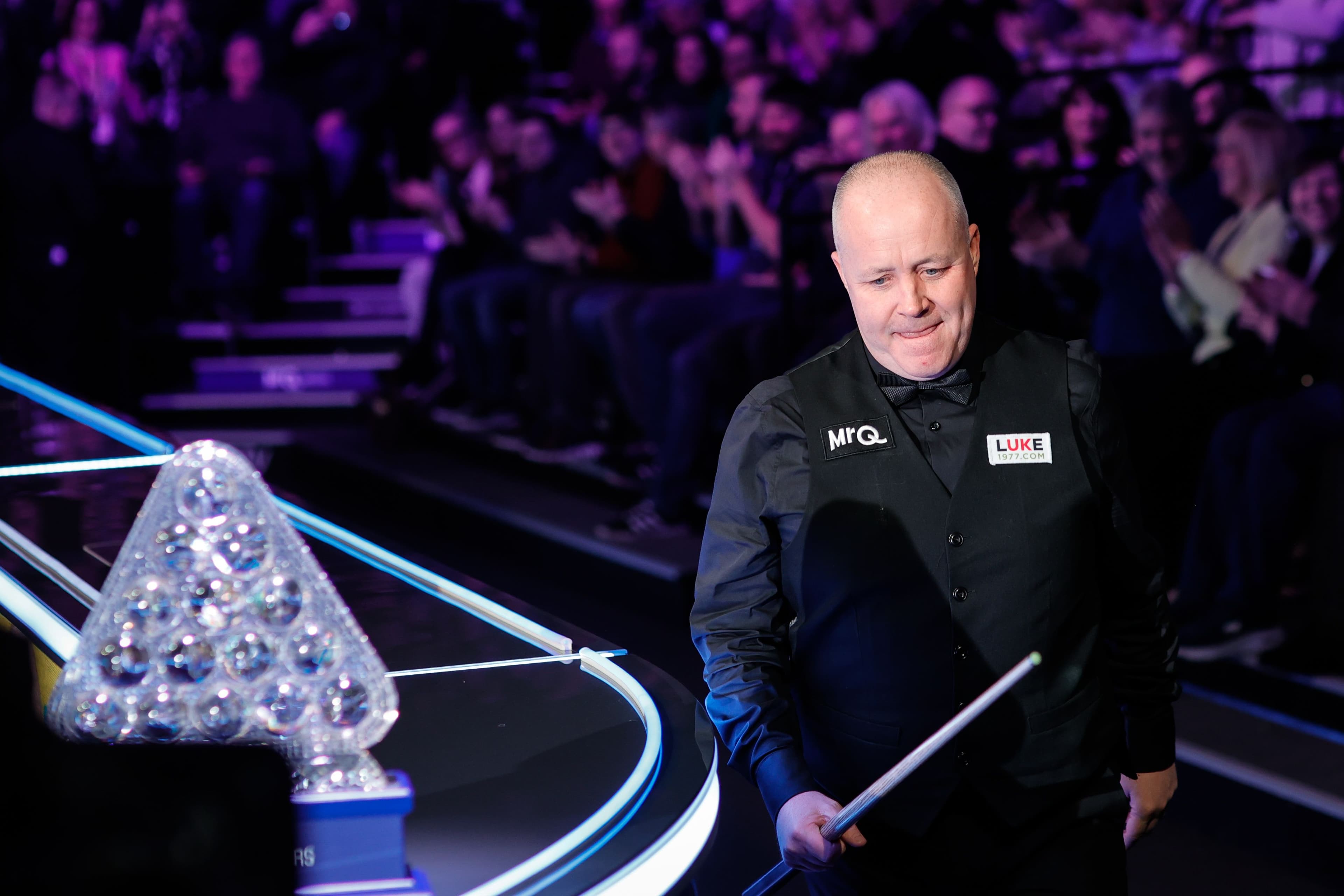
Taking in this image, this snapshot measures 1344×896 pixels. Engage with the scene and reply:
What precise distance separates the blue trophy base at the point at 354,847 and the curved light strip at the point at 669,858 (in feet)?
0.48

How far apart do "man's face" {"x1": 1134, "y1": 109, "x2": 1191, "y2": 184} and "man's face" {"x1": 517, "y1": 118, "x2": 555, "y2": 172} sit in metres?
3.19

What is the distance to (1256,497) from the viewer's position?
3.54 metres

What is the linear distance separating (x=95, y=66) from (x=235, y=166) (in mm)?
1139

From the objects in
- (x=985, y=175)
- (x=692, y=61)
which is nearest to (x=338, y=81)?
(x=692, y=61)

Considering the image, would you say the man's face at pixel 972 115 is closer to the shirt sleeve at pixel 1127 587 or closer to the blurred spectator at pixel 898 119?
the blurred spectator at pixel 898 119

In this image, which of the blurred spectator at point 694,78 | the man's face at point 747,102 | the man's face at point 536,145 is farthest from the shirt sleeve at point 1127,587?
the man's face at point 536,145

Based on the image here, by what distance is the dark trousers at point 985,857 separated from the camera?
1.50m

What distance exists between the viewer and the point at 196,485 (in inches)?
47.4

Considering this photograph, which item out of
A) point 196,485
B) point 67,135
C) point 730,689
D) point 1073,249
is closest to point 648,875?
point 730,689

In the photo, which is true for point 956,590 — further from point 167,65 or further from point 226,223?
point 167,65

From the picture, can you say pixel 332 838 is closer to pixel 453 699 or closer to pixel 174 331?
pixel 453 699

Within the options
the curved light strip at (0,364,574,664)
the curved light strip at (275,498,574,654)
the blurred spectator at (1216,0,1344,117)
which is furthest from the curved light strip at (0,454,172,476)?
the blurred spectator at (1216,0,1344,117)

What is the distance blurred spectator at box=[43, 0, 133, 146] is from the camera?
8.23 meters

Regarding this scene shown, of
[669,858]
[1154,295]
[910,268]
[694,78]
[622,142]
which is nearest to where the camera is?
[669,858]
